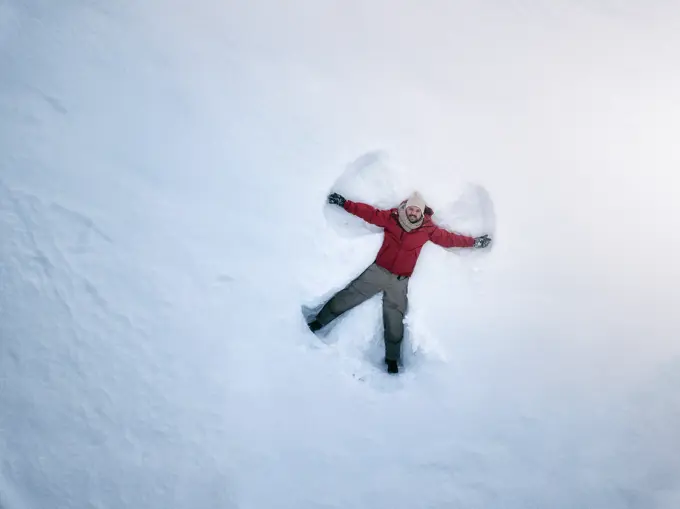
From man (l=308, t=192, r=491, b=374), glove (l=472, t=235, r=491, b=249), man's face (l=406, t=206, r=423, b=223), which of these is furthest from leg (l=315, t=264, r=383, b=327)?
glove (l=472, t=235, r=491, b=249)

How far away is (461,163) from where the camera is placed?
3291mm

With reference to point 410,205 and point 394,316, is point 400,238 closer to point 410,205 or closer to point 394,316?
point 410,205

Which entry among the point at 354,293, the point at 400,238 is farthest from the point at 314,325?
the point at 400,238

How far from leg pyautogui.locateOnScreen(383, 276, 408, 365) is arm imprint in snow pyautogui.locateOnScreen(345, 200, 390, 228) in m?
0.47

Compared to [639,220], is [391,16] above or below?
above

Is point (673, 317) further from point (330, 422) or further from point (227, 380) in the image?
point (227, 380)

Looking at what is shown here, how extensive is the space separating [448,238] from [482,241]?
277 mm

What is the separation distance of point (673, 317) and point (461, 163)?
2.09m

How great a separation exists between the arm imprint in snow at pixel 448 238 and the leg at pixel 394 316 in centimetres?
38

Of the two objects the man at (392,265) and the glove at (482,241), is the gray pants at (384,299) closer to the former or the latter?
the man at (392,265)

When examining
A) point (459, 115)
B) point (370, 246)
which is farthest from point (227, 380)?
point (459, 115)

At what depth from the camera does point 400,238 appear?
10.2 feet

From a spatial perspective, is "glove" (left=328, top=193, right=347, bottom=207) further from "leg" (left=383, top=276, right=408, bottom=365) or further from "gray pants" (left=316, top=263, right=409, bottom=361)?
"leg" (left=383, top=276, right=408, bottom=365)

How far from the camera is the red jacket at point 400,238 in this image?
10.1 feet
